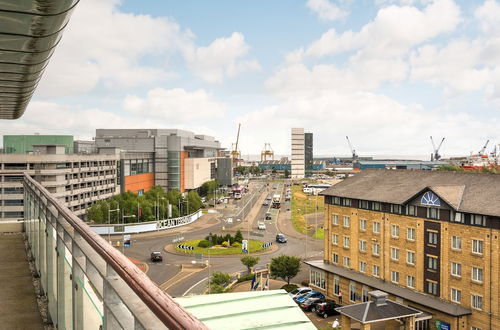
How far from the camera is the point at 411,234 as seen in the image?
1183 inches

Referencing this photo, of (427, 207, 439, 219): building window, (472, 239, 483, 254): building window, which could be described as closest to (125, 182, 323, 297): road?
(427, 207, 439, 219): building window

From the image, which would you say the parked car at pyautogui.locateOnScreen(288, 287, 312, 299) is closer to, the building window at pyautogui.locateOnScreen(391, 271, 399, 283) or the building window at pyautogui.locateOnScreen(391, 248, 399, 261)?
the building window at pyautogui.locateOnScreen(391, 271, 399, 283)

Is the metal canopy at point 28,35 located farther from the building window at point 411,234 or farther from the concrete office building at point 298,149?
the concrete office building at point 298,149

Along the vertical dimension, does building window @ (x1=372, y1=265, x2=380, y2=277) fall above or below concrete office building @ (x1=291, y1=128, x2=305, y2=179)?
below

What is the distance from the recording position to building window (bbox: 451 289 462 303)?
26.7 metres

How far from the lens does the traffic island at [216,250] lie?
47156 millimetres

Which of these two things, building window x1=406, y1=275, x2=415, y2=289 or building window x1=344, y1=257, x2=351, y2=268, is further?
building window x1=344, y1=257, x2=351, y2=268

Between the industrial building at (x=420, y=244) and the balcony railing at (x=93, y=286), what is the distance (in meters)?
25.3

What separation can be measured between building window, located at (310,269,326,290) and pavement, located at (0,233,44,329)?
95.9 ft

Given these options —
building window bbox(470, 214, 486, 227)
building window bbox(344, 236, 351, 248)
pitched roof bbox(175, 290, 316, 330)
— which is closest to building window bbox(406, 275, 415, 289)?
building window bbox(344, 236, 351, 248)

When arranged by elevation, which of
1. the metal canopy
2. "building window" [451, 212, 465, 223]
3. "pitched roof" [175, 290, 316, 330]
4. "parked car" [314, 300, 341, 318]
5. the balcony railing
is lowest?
"parked car" [314, 300, 341, 318]

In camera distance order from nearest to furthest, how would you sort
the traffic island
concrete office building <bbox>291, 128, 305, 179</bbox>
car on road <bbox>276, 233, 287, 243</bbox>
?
the traffic island < car on road <bbox>276, 233, 287, 243</bbox> < concrete office building <bbox>291, 128, 305, 179</bbox>

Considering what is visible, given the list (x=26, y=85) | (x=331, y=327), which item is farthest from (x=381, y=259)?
(x=26, y=85)

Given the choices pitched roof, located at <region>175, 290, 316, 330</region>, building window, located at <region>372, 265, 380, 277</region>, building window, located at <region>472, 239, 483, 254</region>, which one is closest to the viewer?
pitched roof, located at <region>175, 290, 316, 330</region>
